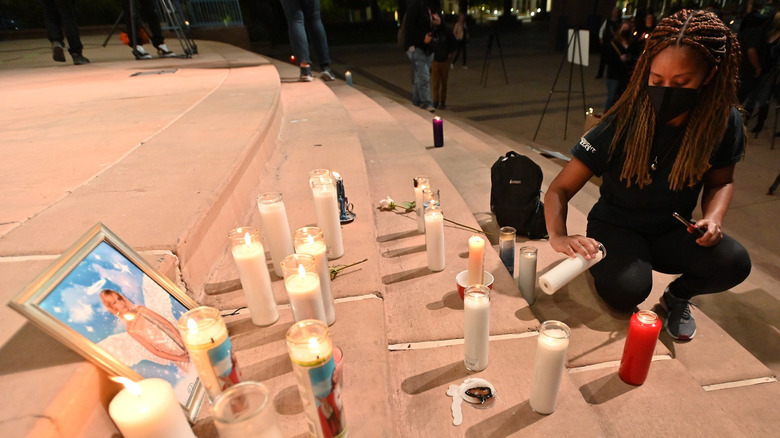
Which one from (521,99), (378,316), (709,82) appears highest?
(709,82)

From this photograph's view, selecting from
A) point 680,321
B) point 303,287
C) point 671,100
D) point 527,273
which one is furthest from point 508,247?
point 303,287

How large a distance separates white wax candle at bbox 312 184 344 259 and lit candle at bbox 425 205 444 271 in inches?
15.0

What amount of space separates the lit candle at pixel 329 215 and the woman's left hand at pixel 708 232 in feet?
4.91

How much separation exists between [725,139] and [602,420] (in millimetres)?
1310

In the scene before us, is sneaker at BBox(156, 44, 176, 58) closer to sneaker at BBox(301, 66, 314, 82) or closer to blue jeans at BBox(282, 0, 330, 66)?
sneaker at BBox(301, 66, 314, 82)

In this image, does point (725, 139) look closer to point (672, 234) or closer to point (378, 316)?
point (672, 234)

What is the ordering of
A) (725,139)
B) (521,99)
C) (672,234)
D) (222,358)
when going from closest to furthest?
(222,358), (725,139), (672,234), (521,99)

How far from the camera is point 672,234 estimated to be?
6.34 ft

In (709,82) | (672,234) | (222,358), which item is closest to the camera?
(222,358)

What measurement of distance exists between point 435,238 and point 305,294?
755mm

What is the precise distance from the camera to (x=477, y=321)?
124 centimetres

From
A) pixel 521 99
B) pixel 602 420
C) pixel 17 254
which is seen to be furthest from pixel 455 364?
pixel 521 99

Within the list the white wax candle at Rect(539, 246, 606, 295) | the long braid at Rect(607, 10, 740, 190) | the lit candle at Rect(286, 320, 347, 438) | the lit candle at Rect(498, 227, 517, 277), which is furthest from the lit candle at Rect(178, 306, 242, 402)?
the long braid at Rect(607, 10, 740, 190)

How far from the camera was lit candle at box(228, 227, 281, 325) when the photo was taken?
4.32 feet
